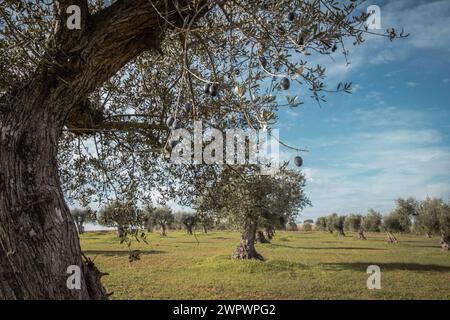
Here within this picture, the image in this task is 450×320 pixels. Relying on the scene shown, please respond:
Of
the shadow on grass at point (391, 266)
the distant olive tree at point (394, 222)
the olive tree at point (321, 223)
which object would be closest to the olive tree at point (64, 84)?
the shadow on grass at point (391, 266)

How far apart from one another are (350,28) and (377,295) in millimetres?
19144

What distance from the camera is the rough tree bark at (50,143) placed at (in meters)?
4.53

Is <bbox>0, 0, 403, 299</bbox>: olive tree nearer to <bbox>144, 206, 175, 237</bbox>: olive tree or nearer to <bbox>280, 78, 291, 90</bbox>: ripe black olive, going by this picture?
<bbox>280, 78, 291, 90</bbox>: ripe black olive

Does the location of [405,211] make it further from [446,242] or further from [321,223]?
[321,223]

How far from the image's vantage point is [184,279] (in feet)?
82.5

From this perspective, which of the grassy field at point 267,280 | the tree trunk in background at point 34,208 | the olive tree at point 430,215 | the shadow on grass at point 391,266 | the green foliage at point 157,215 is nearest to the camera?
the tree trunk in background at point 34,208

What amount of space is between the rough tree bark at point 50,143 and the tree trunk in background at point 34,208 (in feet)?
0.04

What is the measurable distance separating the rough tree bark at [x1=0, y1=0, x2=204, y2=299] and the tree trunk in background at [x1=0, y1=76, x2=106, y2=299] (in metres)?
0.01

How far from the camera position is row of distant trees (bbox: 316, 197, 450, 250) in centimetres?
5200

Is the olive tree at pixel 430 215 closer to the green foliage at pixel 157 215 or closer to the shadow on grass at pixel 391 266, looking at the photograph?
the shadow on grass at pixel 391 266

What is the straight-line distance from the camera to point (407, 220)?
74750 millimetres

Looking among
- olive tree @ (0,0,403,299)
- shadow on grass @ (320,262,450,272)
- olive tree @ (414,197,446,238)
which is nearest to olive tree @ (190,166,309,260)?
shadow on grass @ (320,262,450,272)

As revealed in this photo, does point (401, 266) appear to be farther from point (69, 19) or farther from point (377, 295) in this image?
point (69, 19)
